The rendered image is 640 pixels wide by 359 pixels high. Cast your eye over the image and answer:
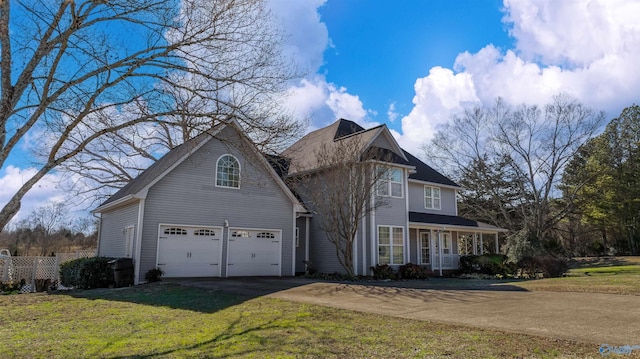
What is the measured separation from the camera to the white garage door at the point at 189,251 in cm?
1681

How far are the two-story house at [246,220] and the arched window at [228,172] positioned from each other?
44 millimetres

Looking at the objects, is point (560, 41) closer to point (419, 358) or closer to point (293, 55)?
point (293, 55)

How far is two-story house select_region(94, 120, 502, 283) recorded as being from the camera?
16.8 metres

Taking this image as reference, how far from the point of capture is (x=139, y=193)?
16156 millimetres

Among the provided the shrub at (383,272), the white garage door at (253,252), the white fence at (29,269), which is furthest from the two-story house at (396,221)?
the white fence at (29,269)

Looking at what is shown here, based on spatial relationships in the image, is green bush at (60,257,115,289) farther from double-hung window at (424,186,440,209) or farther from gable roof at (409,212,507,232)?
double-hung window at (424,186,440,209)

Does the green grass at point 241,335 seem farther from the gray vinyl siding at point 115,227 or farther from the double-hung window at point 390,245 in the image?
the double-hung window at point 390,245

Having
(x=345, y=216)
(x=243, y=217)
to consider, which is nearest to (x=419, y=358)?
(x=345, y=216)

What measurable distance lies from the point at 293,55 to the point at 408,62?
8146mm

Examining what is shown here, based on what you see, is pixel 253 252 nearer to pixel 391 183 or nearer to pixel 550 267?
pixel 391 183

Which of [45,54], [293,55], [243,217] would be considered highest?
[293,55]

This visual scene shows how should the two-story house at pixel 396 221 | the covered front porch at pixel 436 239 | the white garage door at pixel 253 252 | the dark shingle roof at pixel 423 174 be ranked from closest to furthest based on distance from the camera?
A: the white garage door at pixel 253 252 → the two-story house at pixel 396 221 → the covered front porch at pixel 436 239 → the dark shingle roof at pixel 423 174

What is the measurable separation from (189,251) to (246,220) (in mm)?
2815

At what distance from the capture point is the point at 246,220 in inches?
747
